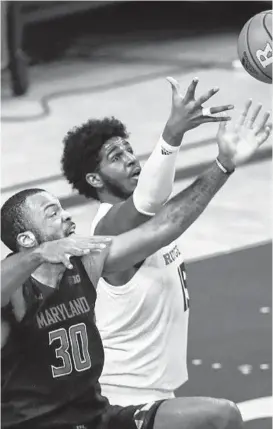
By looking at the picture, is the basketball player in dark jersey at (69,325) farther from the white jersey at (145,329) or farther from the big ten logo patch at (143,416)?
the white jersey at (145,329)

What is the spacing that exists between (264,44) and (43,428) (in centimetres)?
216

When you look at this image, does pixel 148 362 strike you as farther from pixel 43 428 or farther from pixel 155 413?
pixel 43 428

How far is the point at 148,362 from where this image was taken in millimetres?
5336

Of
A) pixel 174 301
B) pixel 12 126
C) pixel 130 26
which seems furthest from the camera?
pixel 130 26

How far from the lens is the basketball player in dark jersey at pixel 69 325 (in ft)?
14.7

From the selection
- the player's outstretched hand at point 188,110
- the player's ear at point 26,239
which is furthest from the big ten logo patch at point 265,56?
the player's ear at point 26,239

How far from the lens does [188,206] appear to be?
4711mm

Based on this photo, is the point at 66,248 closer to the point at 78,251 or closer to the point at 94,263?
the point at 78,251

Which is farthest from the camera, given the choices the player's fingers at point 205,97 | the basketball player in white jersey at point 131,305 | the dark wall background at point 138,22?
the dark wall background at point 138,22

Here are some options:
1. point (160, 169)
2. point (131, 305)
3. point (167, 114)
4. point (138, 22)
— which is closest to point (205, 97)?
point (160, 169)

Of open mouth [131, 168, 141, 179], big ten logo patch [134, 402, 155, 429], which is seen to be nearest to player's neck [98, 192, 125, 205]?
open mouth [131, 168, 141, 179]

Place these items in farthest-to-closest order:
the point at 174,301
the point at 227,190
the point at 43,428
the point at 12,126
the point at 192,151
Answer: the point at 12,126 → the point at 192,151 → the point at 227,190 → the point at 174,301 → the point at 43,428

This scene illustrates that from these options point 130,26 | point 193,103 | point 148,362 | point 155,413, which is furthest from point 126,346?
point 130,26

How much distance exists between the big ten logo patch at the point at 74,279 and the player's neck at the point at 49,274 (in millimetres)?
42
